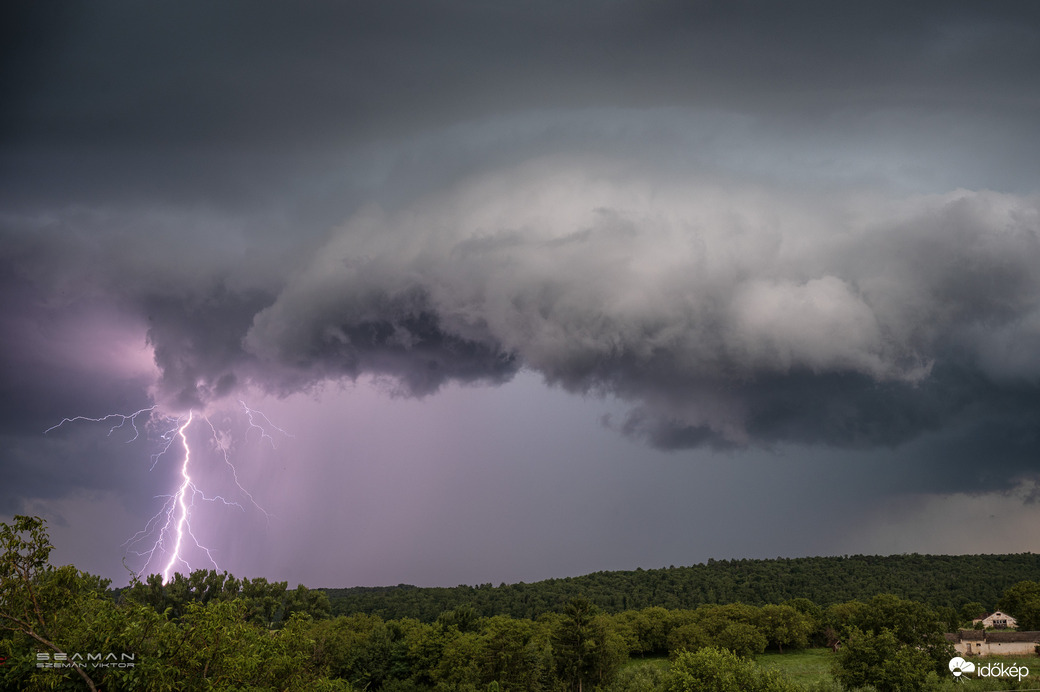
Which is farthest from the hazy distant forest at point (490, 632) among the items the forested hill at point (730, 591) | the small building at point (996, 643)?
the small building at point (996, 643)

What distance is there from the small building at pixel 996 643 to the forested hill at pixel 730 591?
4331 centimetres

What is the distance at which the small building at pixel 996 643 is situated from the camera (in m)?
96.0

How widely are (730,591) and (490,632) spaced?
366 ft

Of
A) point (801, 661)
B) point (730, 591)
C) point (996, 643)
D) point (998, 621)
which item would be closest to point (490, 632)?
point (801, 661)

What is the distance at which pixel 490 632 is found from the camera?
286ft

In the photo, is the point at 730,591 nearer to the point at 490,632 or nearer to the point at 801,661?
the point at 801,661

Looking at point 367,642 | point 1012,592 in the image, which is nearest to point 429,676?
point 367,642

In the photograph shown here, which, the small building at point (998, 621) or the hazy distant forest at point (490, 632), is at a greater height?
the hazy distant forest at point (490, 632)

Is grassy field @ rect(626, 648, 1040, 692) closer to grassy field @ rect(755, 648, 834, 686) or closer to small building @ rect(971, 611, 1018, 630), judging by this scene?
grassy field @ rect(755, 648, 834, 686)

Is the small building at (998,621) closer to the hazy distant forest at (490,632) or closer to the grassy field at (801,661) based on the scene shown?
the hazy distant forest at (490,632)

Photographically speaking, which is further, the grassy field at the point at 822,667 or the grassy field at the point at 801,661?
the grassy field at the point at 801,661

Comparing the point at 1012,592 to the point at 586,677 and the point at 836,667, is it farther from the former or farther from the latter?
the point at 586,677

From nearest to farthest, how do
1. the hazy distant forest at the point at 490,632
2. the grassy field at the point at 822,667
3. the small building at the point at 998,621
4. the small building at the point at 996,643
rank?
1. the hazy distant forest at the point at 490,632
2. the grassy field at the point at 822,667
3. the small building at the point at 996,643
4. the small building at the point at 998,621

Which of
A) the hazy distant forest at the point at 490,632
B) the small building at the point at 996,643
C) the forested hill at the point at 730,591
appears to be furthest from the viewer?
the forested hill at the point at 730,591
